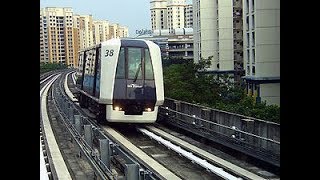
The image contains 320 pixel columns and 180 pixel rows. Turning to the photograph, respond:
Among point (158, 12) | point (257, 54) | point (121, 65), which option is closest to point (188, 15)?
point (158, 12)

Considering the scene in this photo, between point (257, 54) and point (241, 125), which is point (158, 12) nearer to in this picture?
point (257, 54)

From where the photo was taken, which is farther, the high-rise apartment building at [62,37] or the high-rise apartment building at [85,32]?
the high-rise apartment building at [85,32]

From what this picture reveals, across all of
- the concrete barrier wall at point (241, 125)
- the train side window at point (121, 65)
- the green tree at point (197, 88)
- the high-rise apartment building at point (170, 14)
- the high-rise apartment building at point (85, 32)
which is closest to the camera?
the concrete barrier wall at point (241, 125)

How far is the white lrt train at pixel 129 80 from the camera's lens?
9.38 m

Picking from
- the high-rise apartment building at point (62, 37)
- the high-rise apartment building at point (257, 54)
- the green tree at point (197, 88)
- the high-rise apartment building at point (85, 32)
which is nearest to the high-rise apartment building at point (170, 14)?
the green tree at point (197, 88)

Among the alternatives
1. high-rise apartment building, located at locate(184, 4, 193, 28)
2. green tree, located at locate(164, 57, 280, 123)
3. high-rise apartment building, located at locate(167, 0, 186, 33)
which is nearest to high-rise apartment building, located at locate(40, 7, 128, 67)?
green tree, located at locate(164, 57, 280, 123)

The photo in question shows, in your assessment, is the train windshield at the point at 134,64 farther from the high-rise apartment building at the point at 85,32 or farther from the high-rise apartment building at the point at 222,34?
the high-rise apartment building at the point at 222,34

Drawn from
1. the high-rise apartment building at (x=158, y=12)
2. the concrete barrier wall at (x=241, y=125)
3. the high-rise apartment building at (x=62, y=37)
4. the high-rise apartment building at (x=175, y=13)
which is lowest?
the concrete barrier wall at (x=241, y=125)

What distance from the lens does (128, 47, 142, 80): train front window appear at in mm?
9438

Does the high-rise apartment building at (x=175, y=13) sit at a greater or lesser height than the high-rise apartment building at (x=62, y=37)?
greater

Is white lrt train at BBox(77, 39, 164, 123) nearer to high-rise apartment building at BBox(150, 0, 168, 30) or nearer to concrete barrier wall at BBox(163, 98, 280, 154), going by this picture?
concrete barrier wall at BBox(163, 98, 280, 154)
